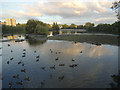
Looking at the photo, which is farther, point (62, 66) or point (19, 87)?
point (62, 66)

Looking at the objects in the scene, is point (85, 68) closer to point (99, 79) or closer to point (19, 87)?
point (99, 79)

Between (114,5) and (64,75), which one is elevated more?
(114,5)

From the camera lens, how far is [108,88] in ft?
61.5

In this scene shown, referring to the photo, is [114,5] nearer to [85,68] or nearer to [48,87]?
[85,68]

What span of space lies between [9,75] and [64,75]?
43.7 feet

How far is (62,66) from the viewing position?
29906mm

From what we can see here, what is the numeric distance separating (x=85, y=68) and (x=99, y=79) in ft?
20.7

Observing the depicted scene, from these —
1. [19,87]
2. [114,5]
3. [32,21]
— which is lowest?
[19,87]

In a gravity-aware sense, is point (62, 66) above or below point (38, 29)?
below

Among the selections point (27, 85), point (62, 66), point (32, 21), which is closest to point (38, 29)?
point (32, 21)

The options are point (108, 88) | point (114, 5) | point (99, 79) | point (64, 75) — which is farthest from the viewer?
point (114, 5)

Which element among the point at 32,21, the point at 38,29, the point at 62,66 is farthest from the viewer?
the point at 32,21

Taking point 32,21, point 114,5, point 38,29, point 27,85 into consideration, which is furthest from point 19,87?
point 32,21

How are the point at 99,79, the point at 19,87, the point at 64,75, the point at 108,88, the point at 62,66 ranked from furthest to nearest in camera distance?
the point at 62,66
the point at 64,75
the point at 99,79
the point at 19,87
the point at 108,88
